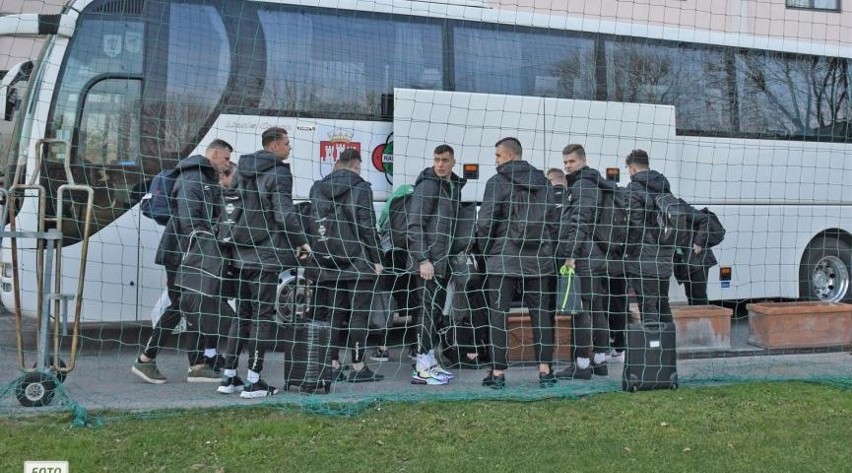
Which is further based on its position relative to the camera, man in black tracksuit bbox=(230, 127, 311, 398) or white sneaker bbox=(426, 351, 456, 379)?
white sneaker bbox=(426, 351, 456, 379)

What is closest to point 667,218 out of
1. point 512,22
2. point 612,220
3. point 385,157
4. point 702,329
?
point 612,220

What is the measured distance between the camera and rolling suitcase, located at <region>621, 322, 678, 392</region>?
20.7 ft

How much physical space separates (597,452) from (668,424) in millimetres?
800

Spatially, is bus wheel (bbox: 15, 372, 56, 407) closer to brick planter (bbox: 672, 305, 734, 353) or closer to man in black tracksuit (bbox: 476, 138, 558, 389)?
man in black tracksuit (bbox: 476, 138, 558, 389)

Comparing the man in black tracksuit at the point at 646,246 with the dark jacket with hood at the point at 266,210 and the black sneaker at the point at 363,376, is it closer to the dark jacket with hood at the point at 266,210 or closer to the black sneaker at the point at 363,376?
the black sneaker at the point at 363,376

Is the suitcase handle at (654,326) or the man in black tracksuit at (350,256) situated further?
the man in black tracksuit at (350,256)

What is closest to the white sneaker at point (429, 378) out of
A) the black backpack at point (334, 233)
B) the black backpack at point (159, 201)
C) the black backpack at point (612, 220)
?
the black backpack at point (334, 233)

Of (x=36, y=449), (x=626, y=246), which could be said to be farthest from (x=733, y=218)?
(x=36, y=449)

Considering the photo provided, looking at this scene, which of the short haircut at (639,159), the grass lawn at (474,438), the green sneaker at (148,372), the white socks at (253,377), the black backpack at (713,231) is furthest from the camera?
the black backpack at (713,231)

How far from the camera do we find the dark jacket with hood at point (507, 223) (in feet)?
21.2

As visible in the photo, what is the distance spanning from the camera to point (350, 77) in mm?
8469

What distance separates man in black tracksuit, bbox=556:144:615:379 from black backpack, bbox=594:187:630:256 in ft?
0.17

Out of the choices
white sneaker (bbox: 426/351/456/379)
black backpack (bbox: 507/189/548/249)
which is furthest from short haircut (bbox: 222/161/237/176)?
black backpack (bbox: 507/189/548/249)

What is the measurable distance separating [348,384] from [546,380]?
1.52 m
